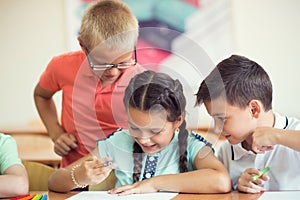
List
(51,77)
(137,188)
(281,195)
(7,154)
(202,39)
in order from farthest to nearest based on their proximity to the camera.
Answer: (202,39) < (51,77) < (7,154) < (137,188) < (281,195)

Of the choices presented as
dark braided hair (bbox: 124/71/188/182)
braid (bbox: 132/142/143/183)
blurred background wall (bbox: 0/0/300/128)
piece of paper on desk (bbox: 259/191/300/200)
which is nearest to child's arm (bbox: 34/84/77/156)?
braid (bbox: 132/142/143/183)

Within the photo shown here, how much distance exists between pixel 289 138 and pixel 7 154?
2.64ft

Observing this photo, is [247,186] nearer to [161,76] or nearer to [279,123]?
[279,123]

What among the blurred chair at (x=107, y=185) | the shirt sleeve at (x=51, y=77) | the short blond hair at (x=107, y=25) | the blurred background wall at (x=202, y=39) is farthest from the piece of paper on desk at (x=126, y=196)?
the blurred background wall at (x=202, y=39)

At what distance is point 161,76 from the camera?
1115 millimetres

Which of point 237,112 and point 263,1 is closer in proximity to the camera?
point 237,112

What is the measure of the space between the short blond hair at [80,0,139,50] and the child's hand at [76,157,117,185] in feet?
0.99

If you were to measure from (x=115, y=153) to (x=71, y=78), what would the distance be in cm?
41

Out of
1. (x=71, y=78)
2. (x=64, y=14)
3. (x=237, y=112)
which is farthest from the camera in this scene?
(x=64, y=14)

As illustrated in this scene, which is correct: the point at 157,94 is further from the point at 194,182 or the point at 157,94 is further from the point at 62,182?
the point at 62,182

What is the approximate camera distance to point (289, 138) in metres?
1.16

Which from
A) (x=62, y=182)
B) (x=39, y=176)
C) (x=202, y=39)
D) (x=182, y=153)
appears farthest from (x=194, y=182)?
(x=202, y=39)

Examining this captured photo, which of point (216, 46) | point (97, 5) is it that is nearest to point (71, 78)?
point (97, 5)

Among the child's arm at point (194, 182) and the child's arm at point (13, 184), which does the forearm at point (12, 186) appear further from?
the child's arm at point (194, 182)
